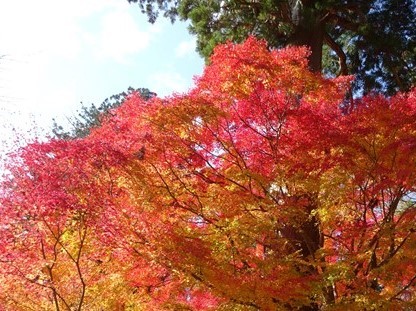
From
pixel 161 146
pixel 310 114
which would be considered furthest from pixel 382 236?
pixel 161 146

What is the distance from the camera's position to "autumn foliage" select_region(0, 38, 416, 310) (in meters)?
7.34

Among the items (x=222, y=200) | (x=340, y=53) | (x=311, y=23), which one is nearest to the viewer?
(x=222, y=200)

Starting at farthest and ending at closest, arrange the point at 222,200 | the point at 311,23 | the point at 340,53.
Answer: the point at 340,53, the point at 311,23, the point at 222,200

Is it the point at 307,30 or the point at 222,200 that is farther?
the point at 307,30

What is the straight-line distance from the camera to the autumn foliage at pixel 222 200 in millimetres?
7340

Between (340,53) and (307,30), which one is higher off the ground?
(340,53)

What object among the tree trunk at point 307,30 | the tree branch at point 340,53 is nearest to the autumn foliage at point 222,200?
the tree trunk at point 307,30

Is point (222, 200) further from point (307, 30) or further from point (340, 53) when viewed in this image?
A: point (340, 53)

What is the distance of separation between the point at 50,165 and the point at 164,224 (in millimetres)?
2028

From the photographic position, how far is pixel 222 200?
8320 millimetres

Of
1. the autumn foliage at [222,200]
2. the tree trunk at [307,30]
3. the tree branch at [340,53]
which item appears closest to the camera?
the autumn foliage at [222,200]

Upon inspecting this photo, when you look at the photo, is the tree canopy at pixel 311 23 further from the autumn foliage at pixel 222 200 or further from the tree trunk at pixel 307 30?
the autumn foliage at pixel 222 200

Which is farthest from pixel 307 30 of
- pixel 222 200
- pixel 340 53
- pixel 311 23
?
pixel 222 200

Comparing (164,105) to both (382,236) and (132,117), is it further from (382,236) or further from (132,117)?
(382,236)
